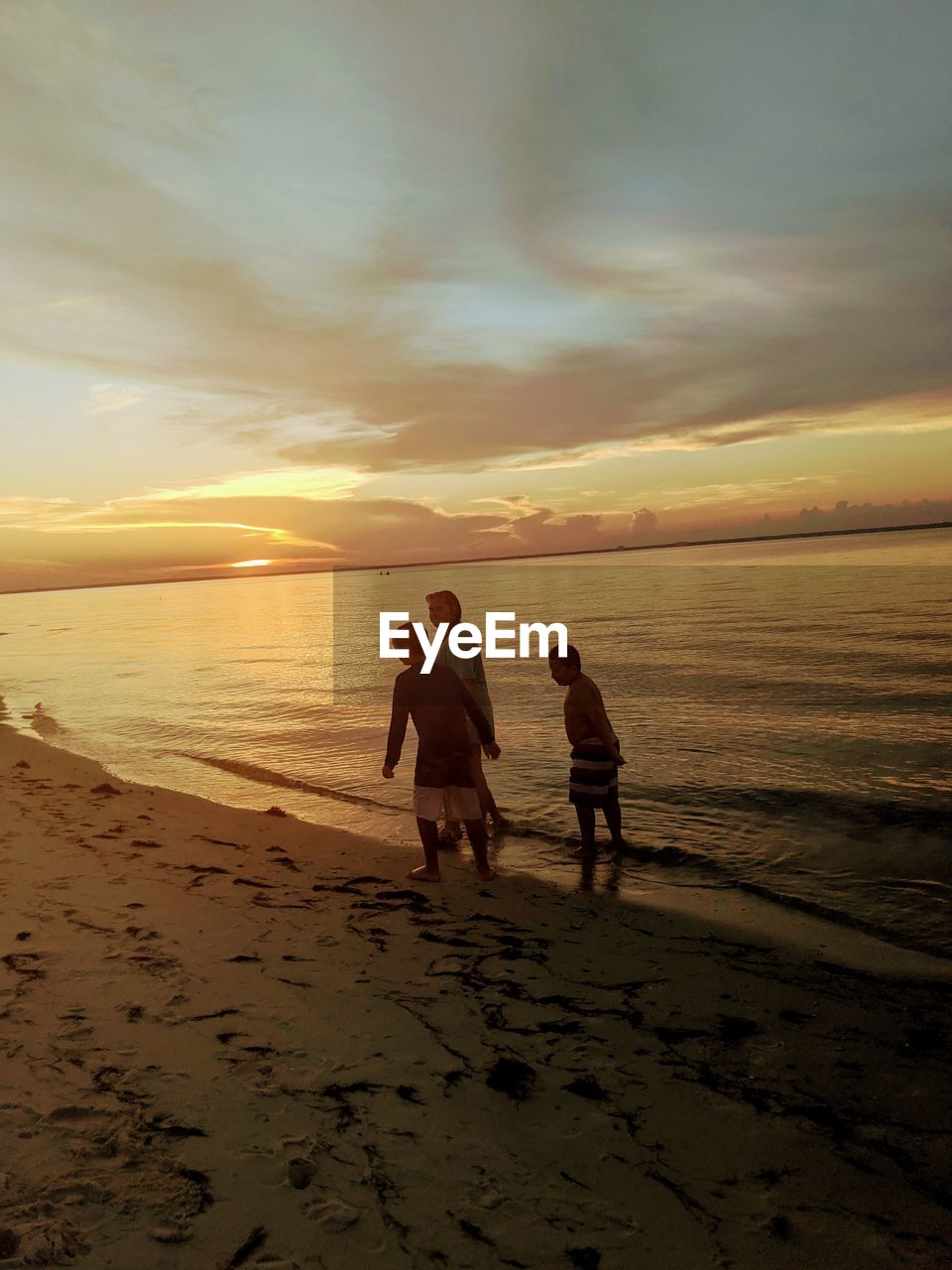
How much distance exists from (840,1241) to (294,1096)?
2.50m

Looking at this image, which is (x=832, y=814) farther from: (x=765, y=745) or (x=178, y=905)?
(x=178, y=905)

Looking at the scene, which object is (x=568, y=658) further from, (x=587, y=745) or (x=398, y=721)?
(x=398, y=721)

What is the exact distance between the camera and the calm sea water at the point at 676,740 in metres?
8.52

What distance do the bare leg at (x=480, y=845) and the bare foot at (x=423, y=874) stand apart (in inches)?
16.6

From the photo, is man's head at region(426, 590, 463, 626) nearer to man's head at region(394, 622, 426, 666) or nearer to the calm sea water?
man's head at region(394, 622, 426, 666)

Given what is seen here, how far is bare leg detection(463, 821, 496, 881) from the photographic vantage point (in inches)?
293

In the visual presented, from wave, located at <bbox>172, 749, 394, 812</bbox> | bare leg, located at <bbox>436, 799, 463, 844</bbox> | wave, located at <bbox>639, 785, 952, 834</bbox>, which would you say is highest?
bare leg, located at <bbox>436, 799, 463, 844</bbox>

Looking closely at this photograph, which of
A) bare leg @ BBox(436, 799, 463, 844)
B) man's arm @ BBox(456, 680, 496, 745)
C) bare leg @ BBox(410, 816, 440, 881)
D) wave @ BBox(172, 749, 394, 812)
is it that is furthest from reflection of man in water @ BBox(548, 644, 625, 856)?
wave @ BBox(172, 749, 394, 812)

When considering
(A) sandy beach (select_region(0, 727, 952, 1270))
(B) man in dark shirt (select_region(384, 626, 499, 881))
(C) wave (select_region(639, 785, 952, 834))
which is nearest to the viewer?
(A) sandy beach (select_region(0, 727, 952, 1270))

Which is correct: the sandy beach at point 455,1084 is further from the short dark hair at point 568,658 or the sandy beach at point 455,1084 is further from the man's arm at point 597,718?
the short dark hair at point 568,658

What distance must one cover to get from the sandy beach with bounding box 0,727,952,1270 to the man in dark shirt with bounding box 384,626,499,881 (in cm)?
83

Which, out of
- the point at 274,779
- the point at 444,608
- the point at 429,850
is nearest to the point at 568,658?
the point at 444,608

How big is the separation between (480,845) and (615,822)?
178 centimetres

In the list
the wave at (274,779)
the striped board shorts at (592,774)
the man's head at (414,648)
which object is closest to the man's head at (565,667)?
the striped board shorts at (592,774)
